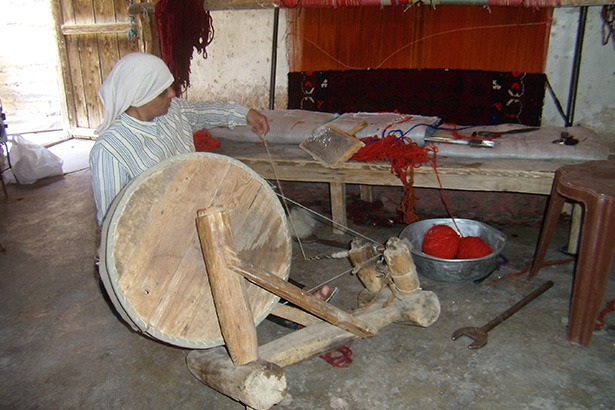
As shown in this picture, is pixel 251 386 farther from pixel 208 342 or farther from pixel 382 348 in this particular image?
pixel 382 348

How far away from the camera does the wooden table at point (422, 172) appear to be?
3330 millimetres

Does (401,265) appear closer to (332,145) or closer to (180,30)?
(332,145)

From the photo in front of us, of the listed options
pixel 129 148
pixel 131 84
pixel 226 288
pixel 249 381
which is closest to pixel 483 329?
pixel 249 381

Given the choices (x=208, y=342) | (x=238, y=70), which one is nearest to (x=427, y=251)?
(x=208, y=342)

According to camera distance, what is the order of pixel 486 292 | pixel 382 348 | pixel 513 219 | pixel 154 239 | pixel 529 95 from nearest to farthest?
pixel 154 239
pixel 382 348
pixel 486 292
pixel 513 219
pixel 529 95

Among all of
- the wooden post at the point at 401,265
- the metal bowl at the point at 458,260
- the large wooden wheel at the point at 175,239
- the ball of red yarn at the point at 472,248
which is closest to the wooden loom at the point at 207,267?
the large wooden wheel at the point at 175,239

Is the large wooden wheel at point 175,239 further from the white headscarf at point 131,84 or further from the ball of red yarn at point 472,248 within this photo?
the ball of red yarn at point 472,248

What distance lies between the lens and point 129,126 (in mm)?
2301

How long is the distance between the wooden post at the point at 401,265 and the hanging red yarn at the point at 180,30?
3240 mm

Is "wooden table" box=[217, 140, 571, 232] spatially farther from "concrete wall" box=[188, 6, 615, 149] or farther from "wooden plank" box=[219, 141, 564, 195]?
"concrete wall" box=[188, 6, 615, 149]

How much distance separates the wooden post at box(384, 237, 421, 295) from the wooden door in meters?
6.18

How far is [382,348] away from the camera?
271 centimetres

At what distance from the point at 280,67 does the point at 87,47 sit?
13.4 feet

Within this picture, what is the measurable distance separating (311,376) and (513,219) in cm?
259
